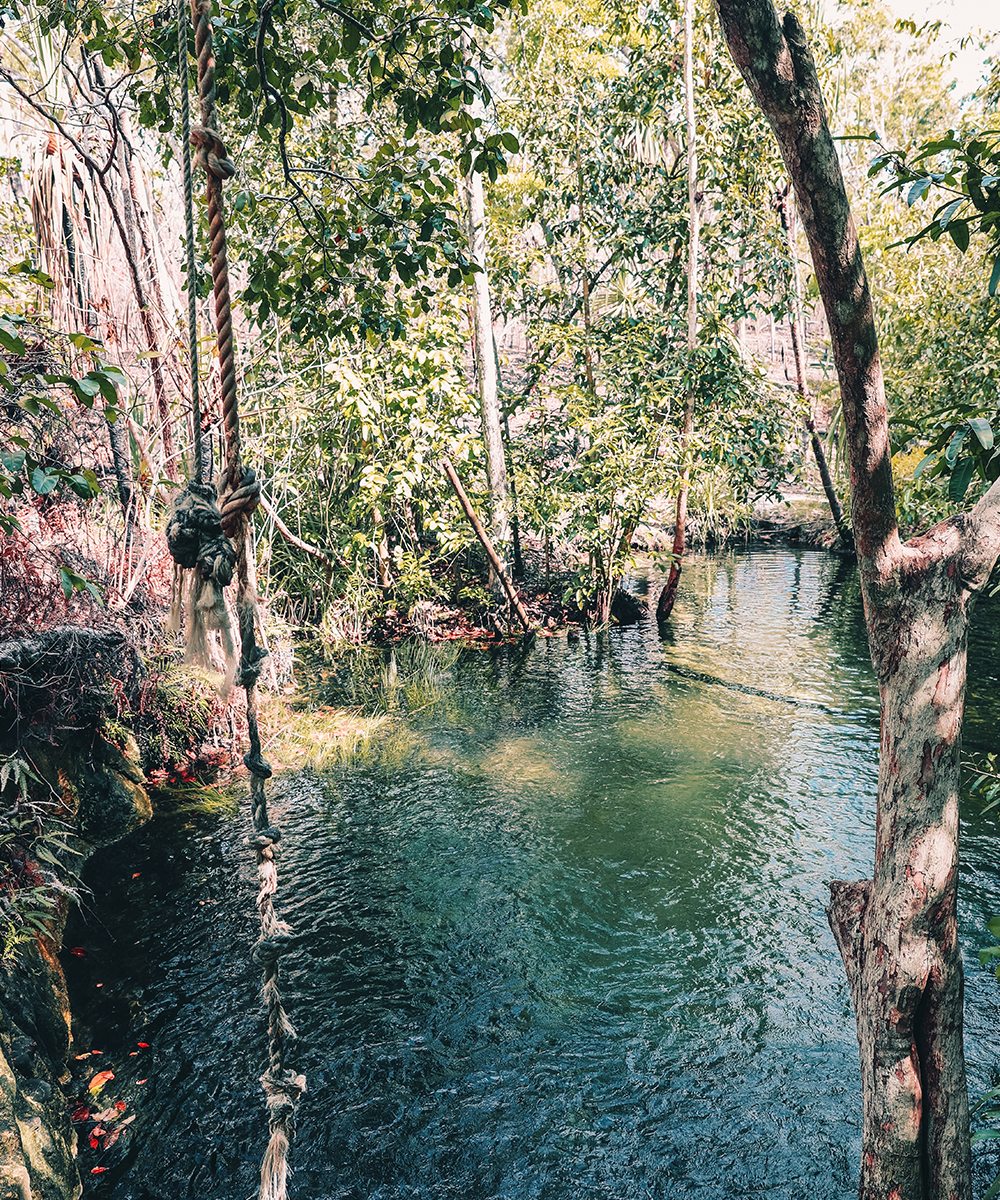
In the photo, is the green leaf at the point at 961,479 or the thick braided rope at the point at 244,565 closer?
the thick braided rope at the point at 244,565

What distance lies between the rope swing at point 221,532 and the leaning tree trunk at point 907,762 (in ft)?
4.76

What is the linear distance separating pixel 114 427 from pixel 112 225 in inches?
69.5

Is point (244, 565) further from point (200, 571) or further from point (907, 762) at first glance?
point (907, 762)

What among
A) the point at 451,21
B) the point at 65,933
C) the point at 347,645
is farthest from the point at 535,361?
the point at 65,933

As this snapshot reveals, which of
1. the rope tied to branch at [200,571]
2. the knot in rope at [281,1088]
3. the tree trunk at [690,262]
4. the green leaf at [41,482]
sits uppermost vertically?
the tree trunk at [690,262]

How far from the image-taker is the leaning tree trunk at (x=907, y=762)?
2174 millimetres

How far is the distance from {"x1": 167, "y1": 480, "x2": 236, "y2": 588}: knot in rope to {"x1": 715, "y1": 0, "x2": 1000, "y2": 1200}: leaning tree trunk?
67.9 inches

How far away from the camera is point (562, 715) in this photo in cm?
862

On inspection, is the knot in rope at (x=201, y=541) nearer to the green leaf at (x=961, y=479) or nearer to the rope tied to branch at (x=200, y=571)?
the rope tied to branch at (x=200, y=571)

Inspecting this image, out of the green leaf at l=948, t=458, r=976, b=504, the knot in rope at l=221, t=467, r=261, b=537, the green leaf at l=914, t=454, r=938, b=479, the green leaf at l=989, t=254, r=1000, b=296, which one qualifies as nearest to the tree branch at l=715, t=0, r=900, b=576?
the green leaf at l=914, t=454, r=938, b=479

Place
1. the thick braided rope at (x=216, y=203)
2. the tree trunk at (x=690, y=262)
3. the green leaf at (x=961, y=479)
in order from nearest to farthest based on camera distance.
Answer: the thick braided rope at (x=216, y=203), the green leaf at (x=961, y=479), the tree trunk at (x=690, y=262)

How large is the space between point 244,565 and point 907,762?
1.87 meters

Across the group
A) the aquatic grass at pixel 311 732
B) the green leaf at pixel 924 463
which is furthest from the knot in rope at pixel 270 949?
the aquatic grass at pixel 311 732

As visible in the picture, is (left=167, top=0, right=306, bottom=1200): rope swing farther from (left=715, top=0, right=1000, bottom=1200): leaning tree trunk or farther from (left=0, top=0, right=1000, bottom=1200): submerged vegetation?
(left=715, top=0, right=1000, bottom=1200): leaning tree trunk
